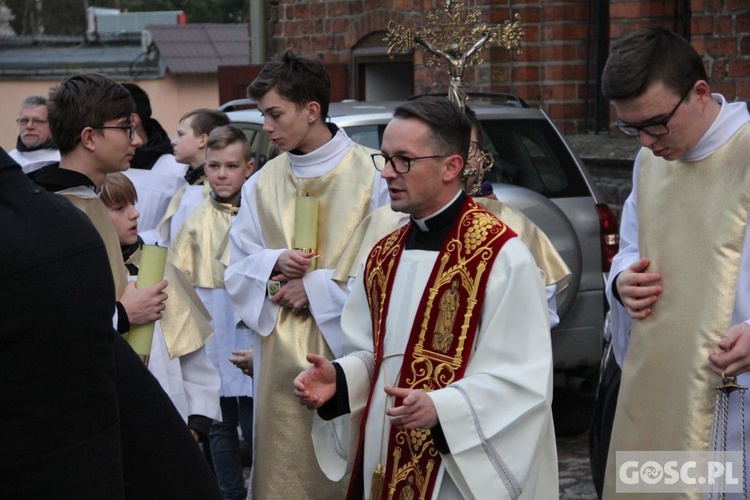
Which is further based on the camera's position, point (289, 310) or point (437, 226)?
point (289, 310)

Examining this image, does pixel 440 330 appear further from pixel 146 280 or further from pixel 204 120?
pixel 204 120

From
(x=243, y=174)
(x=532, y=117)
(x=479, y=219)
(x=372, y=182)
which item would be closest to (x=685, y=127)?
(x=479, y=219)

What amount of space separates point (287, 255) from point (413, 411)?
5.09 feet

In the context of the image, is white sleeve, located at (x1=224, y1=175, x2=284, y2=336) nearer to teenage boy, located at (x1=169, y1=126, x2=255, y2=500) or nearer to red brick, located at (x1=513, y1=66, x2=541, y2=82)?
teenage boy, located at (x1=169, y1=126, x2=255, y2=500)

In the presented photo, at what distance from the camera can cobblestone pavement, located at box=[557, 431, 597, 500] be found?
234 inches

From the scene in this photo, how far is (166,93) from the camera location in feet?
83.6

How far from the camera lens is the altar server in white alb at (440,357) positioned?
3.32 meters

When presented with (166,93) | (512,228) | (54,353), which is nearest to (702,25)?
(512,228)

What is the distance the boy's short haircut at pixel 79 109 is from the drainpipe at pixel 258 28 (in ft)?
29.0

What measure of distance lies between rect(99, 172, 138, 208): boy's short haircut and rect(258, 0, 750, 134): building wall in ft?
14.3

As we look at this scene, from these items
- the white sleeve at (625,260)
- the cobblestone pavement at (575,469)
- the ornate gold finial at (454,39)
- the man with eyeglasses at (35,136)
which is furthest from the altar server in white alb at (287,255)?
the man with eyeglasses at (35,136)

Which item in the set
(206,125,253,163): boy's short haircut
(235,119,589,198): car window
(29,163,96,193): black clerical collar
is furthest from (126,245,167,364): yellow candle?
(235,119,589,198): car window

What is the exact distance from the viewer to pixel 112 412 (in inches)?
85.7

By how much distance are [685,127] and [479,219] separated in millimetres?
628
